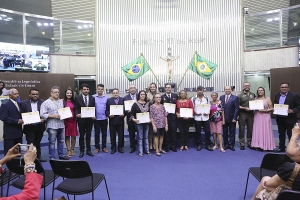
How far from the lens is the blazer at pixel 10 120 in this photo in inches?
154

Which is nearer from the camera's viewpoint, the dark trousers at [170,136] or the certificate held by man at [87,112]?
the certificate held by man at [87,112]

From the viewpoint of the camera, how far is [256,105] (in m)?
4.93

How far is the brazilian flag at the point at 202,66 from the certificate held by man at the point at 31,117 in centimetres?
470

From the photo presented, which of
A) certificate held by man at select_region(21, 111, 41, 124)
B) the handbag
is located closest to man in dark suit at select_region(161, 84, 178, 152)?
certificate held by man at select_region(21, 111, 41, 124)

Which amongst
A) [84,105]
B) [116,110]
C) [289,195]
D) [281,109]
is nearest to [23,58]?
[84,105]

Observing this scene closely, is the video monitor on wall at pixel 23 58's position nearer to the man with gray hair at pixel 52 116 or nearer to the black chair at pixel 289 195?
the man with gray hair at pixel 52 116

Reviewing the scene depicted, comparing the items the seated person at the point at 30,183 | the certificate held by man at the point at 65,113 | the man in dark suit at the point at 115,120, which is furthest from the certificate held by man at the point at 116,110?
the seated person at the point at 30,183

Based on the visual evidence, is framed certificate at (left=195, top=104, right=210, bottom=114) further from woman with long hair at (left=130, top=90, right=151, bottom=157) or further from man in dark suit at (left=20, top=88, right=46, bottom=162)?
man in dark suit at (left=20, top=88, right=46, bottom=162)

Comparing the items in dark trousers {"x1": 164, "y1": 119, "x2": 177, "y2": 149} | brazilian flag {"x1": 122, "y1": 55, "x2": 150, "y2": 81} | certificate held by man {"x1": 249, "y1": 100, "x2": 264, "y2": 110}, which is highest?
brazilian flag {"x1": 122, "y1": 55, "x2": 150, "y2": 81}

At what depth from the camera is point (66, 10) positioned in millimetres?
10289

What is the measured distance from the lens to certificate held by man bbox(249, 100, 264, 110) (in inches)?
193

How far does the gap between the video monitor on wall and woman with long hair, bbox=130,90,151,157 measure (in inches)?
241

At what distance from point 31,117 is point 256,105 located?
189 inches

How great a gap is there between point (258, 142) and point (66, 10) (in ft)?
32.7
